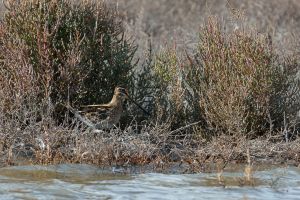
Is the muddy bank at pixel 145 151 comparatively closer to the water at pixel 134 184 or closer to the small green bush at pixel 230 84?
the water at pixel 134 184

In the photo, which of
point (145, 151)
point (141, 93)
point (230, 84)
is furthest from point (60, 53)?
point (230, 84)

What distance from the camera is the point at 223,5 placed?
21.7 meters

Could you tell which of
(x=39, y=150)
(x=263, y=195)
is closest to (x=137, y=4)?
Answer: (x=39, y=150)

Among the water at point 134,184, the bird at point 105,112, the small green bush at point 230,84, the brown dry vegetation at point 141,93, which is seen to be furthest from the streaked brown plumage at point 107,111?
the water at point 134,184

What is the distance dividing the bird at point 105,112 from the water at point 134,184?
2.93 feet

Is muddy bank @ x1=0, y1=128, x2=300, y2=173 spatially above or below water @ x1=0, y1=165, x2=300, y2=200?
above

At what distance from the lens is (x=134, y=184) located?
9188 millimetres

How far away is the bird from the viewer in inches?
419

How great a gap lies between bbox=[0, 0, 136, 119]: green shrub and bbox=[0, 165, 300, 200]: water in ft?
3.88

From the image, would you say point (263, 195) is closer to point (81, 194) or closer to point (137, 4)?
point (81, 194)

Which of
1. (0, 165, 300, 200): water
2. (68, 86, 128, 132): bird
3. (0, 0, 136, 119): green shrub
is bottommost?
(0, 165, 300, 200): water

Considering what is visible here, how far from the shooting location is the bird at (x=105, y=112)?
34.9 feet

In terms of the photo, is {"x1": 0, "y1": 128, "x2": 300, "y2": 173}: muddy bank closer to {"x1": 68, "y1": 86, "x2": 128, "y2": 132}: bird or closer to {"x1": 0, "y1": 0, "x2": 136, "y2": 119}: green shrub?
{"x1": 68, "y1": 86, "x2": 128, "y2": 132}: bird

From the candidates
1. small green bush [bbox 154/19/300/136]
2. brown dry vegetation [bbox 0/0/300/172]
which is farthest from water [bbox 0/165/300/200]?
small green bush [bbox 154/19/300/136]
